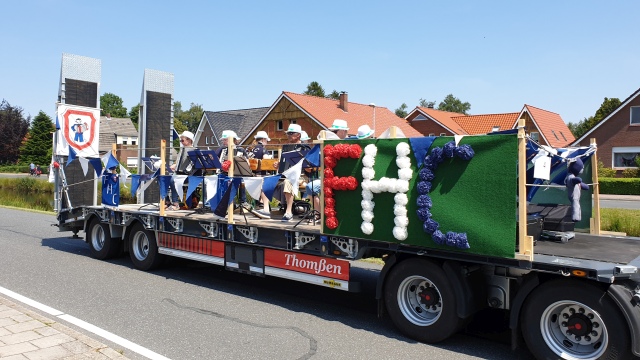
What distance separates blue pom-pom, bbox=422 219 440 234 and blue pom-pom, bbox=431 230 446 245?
37 millimetres

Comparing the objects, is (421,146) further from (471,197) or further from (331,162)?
(331,162)

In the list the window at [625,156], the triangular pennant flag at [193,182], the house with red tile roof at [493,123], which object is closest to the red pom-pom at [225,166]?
the triangular pennant flag at [193,182]

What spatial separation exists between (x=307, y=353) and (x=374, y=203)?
1.83 metres

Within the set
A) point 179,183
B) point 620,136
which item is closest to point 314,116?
point 620,136

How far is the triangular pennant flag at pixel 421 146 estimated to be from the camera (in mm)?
5527

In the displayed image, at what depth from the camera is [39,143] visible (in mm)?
65250

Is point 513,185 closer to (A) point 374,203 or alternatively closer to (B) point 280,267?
(A) point 374,203

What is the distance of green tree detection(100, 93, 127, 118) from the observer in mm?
117300

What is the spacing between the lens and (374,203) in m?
6.05

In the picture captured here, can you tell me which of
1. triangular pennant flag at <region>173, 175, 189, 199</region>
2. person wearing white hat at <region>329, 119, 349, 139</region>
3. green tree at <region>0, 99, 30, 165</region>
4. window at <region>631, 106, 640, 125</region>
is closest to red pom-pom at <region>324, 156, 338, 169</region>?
person wearing white hat at <region>329, 119, 349, 139</region>

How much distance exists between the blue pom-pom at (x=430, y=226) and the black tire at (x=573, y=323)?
112 cm

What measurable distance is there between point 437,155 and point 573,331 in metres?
2.07

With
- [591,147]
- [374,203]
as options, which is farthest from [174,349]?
[591,147]

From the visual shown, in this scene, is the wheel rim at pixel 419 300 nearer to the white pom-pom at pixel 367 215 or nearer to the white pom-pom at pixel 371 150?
the white pom-pom at pixel 367 215
